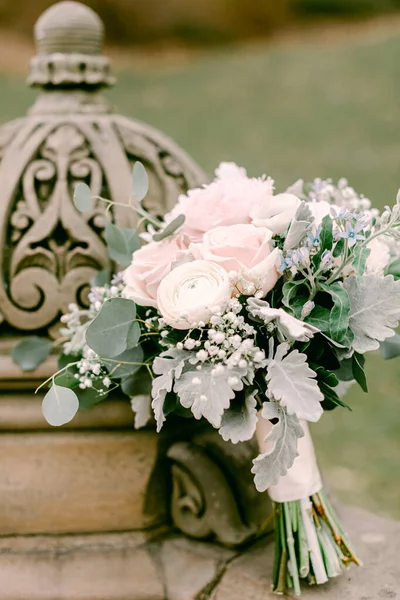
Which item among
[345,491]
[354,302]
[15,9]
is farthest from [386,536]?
[15,9]

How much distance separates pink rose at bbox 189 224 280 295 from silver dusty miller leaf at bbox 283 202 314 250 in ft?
0.10

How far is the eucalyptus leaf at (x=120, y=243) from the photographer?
165 cm

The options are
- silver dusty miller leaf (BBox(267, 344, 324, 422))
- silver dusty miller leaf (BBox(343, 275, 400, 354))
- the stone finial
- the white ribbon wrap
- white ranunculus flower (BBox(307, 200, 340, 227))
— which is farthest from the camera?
the stone finial

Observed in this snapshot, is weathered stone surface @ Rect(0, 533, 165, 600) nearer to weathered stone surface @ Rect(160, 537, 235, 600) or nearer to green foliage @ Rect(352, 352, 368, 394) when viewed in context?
weathered stone surface @ Rect(160, 537, 235, 600)

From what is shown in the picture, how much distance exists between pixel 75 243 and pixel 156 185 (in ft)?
0.94

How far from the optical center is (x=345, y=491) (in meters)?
3.40

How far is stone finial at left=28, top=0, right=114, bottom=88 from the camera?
1.96 metres

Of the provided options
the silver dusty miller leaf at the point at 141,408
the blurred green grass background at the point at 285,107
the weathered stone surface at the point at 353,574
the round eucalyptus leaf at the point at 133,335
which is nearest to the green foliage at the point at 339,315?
the round eucalyptus leaf at the point at 133,335

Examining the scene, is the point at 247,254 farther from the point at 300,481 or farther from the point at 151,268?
the point at 300,481

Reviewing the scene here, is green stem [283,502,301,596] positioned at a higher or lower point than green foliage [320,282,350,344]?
lower

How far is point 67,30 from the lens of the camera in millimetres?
1969

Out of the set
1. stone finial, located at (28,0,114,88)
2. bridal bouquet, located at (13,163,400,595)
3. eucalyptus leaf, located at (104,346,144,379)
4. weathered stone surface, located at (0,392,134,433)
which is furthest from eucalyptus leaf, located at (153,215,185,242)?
stone finial, located at (28,0,114,88)

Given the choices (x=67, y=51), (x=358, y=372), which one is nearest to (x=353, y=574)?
(x=358, y=372)

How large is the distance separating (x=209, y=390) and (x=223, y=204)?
40cm
